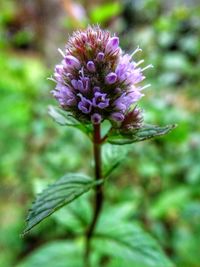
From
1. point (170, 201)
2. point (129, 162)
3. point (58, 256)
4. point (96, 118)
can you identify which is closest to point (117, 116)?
point (96, 118)

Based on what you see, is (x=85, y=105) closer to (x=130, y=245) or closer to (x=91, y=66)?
(x=91, y=66)

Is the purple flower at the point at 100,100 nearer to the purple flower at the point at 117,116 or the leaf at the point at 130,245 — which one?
the purple flower at the point at 117,116

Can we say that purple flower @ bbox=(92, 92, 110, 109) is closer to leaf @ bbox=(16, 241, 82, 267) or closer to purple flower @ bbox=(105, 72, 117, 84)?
purple flower @ bbox=(105, 72, 117, 84)

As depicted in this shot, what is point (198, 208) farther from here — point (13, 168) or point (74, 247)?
point (13, 168)

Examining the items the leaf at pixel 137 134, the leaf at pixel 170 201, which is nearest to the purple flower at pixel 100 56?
the leaf at pixel 137 134

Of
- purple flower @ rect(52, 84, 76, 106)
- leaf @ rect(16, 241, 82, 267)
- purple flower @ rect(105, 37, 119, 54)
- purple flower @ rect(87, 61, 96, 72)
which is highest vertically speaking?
purple flower @ rect(105, 37, 119, 54)


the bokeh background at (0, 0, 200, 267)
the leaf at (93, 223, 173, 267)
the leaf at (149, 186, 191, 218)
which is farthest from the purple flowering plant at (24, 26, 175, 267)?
the leaf at (149, 186, 191, 218)
